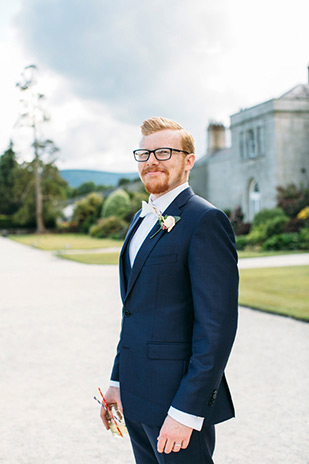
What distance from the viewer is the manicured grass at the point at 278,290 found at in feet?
26.6

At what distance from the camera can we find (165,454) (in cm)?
191

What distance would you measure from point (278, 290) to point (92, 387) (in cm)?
621

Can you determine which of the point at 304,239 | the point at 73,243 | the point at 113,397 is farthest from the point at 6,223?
the point at 113,397

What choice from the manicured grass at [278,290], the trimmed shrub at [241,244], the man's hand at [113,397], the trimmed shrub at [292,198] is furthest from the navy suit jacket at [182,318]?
the trimmed shrub at [292,198]

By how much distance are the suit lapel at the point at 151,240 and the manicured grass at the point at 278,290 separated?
5.73m

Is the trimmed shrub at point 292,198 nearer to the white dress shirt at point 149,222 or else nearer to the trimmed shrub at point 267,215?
the trimmed shrub at point 267,215

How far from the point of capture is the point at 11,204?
63.7 meters

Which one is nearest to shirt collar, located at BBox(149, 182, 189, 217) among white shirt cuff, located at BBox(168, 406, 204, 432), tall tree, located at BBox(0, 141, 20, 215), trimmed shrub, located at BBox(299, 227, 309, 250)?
white shirt cuff, located at BBox(168, 406, 204, 432)

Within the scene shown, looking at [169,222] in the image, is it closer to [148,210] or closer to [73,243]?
[148,210]

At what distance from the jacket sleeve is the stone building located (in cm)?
2379

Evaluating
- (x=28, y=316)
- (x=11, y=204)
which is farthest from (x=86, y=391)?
(x=11, y=204)

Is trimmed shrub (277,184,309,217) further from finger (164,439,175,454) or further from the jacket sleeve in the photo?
finger (164,439,175,454)

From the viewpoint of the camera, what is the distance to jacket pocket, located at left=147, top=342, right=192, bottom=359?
1.89 meters

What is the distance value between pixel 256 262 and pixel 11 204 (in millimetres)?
52876
